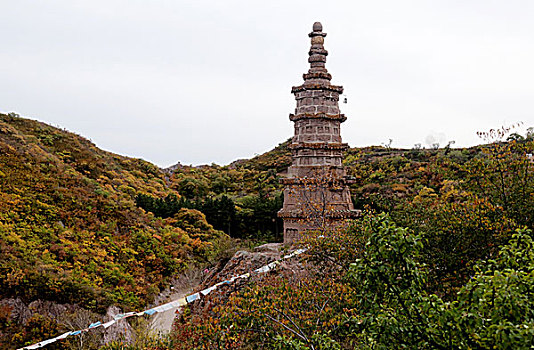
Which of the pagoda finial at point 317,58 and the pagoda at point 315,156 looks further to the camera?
the pagoda finial at point 317,58

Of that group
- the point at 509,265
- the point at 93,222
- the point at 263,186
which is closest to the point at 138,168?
the point at 263,186

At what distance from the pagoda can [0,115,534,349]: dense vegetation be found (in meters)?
1.80

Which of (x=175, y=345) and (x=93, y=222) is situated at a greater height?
(x=93, y=222)

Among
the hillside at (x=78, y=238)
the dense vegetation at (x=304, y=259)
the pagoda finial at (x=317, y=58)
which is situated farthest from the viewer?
the pagoda finial at (x=317, y=58)

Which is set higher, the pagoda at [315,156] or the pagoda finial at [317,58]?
the pagoda finial at [317,58]


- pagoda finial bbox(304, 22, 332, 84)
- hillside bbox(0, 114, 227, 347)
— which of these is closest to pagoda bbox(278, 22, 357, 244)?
pagoda finial bbox(304, 22, 332, 84)

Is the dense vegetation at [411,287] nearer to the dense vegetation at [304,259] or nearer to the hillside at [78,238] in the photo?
the dense vegetation at [304,259]

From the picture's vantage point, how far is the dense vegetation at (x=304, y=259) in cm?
364

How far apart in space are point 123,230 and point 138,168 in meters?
26.2

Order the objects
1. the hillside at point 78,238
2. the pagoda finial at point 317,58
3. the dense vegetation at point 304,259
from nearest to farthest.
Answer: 1. the dense vegetation at point 304,259
2. the hillside at point 78,238
3. the pagoda finial at point 317,58

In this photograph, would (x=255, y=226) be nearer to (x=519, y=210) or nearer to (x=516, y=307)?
(x=519, y=210)

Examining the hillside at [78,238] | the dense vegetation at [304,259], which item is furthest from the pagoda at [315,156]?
the hillside at [78,238]

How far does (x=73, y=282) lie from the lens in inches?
560

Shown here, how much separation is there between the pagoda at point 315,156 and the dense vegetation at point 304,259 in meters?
1.80
